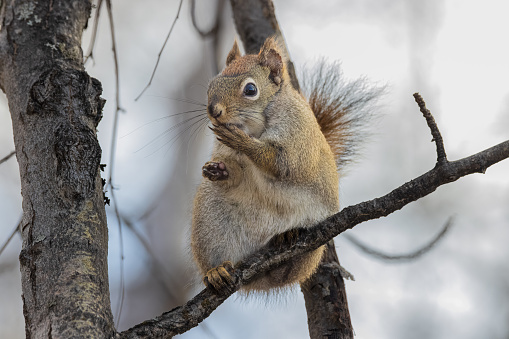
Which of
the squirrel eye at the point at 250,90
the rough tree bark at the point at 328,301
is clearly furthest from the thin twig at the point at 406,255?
the squirrel eye at the point at 250,90

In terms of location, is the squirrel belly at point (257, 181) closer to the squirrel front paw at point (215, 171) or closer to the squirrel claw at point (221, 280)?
the squirrel front paw at point (215, 171)

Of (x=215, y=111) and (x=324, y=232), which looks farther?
(x=215, y=111)

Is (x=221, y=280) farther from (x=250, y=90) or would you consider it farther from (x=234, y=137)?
(x=250, y=90)

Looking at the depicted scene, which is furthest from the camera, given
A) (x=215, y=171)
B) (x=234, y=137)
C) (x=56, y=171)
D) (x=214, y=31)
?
(x=214, y=31)

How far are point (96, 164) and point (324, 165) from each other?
3.83ft

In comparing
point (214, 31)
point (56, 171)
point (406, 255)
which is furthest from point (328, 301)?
point (214, 31)

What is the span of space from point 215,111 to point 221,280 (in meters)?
0.69

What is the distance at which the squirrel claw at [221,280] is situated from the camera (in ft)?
6.29

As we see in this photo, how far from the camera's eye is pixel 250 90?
241cm

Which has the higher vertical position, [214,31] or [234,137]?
[214,31]

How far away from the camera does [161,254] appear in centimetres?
387

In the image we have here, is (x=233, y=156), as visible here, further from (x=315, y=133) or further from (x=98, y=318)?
(x=98, y=318)

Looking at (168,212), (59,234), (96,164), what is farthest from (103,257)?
(168,212)

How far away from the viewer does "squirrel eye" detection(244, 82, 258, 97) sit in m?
2.40
